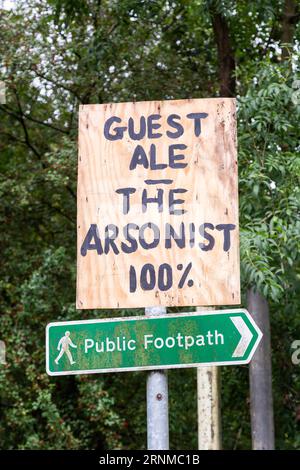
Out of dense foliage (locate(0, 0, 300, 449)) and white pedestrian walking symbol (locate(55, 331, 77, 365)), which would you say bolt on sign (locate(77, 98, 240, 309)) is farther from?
dense foliage (locate(0, 0, 300, 449))

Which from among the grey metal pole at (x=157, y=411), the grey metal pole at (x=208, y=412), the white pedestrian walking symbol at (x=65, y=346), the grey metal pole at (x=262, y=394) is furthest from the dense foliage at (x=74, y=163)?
the grey metal pole at (x=157, y=411)

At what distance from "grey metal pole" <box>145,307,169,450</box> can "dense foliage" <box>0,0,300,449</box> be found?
544 cm

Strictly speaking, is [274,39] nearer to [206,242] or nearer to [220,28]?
[220,28]

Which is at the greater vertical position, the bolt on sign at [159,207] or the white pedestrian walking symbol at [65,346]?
the bolt on sign at [159,207]

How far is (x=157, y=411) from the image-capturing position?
3.28 metres

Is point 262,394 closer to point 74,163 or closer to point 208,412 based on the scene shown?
point 208,412

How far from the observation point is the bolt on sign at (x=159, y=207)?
11.0ft

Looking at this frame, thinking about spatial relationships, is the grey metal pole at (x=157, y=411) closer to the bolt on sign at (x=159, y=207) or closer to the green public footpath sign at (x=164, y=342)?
the green public footpath sign at (x=164, y=342)

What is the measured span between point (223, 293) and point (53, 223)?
29.5 ft

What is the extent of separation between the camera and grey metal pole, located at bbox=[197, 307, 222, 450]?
8.94 metres

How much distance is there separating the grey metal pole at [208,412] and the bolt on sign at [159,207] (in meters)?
5.69

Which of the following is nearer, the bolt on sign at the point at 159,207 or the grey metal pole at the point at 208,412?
the bolt on sign at the point at 159,207

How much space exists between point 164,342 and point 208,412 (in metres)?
5.82

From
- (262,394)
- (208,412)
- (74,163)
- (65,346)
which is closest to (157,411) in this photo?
(65,346)
